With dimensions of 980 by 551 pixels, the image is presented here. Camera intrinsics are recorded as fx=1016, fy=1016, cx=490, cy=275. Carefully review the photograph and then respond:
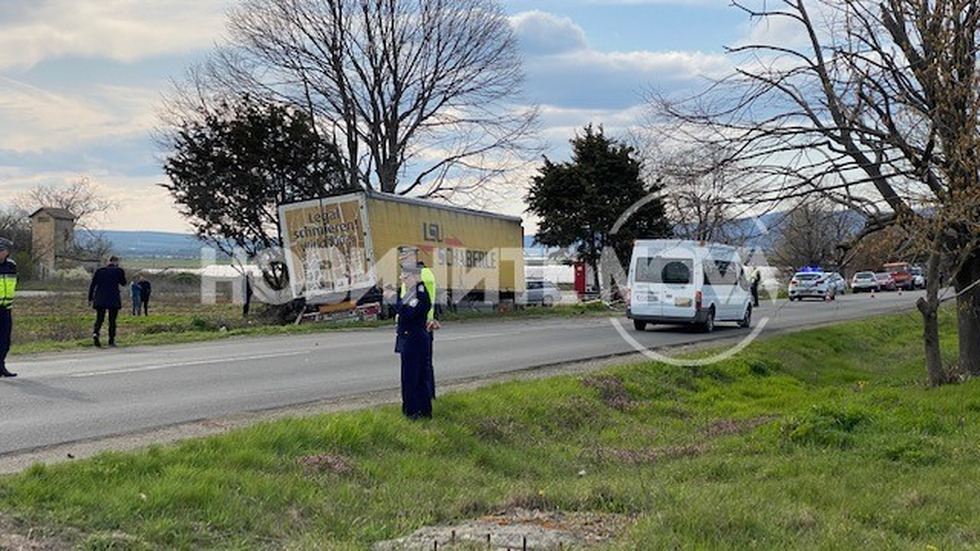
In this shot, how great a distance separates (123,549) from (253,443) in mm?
2894

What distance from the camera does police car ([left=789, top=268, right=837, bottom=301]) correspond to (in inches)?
2156

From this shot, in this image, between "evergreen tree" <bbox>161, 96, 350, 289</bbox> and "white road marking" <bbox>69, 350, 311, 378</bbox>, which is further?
"evergreen tree" <bbox>161, 96, 350, 289</bbox>

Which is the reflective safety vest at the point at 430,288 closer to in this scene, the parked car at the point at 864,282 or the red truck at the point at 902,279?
the parked car at the point at 864,282

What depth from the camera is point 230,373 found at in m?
14.6

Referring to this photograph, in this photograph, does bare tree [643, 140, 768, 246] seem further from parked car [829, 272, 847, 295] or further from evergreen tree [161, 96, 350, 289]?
parked car [829, 272, 847, 295]

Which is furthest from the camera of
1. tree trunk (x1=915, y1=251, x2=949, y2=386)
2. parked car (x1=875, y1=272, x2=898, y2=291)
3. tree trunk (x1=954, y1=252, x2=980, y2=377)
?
parked car (x1=875, y1=272, x2=898, y2=291)

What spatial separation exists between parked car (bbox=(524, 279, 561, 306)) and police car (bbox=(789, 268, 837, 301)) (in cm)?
1413

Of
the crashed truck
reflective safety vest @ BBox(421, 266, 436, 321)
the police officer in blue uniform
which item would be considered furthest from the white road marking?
the crashed truck

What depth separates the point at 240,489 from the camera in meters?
7.28

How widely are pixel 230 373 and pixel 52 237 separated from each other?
76.7 m

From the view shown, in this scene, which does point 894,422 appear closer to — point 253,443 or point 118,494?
point 253,443

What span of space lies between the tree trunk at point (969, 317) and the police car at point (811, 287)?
38098 mm

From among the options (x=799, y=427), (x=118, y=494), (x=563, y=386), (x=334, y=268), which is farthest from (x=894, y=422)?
(x=334, y=268)

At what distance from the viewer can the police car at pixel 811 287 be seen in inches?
2156
